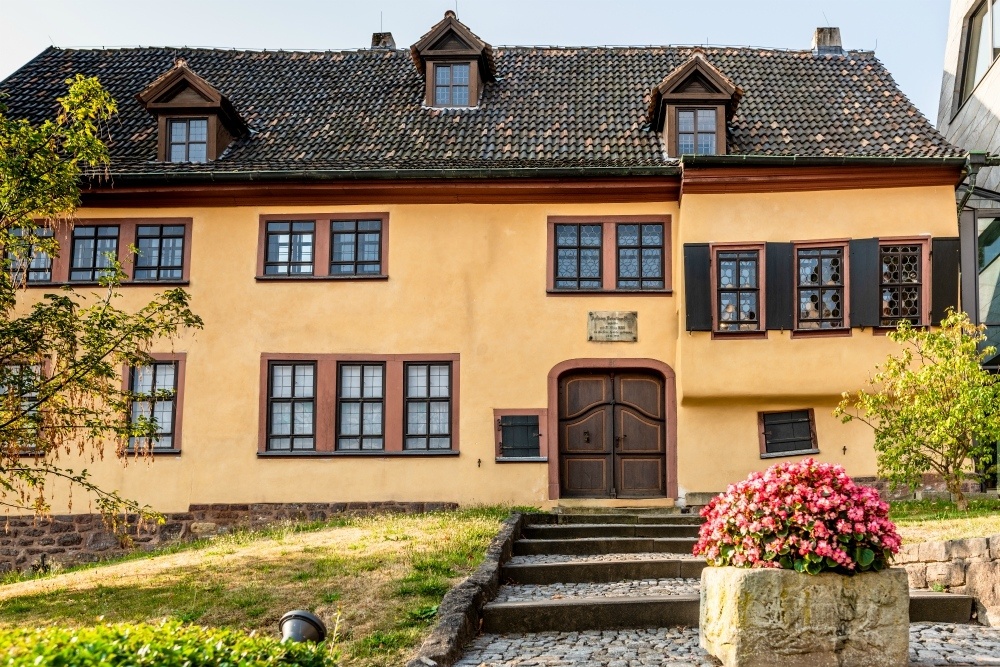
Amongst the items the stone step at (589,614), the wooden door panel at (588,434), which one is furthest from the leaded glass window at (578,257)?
the stone step at (589,614)

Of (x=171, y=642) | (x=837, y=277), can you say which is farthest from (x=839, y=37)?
(x=171, y=642)

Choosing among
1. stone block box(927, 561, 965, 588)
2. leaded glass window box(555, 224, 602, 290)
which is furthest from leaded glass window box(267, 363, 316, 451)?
stone block box(927, 561, 965, 588)

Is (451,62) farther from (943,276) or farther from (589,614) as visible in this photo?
(589,614)

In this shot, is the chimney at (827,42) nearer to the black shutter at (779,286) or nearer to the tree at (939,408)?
the black shutter at (779,286)

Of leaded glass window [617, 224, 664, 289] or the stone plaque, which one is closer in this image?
the stone plaque

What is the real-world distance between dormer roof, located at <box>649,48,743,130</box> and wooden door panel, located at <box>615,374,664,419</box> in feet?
15.4

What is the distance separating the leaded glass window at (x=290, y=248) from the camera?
17.5 m

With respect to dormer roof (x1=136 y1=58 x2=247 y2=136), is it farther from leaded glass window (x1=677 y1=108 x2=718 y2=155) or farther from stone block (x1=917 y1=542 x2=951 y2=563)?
stone block (x1=917 y1=542 x2=951 y2=563)

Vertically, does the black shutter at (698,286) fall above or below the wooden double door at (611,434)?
above

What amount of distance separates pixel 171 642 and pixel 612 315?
12.7 metres

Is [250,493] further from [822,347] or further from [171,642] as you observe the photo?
[171,642]

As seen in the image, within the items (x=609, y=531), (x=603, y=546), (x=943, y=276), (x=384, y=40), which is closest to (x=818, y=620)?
(x=603, y=546)

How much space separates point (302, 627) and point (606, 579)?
4.89 metres

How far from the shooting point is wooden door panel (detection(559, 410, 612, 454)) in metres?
17.2
